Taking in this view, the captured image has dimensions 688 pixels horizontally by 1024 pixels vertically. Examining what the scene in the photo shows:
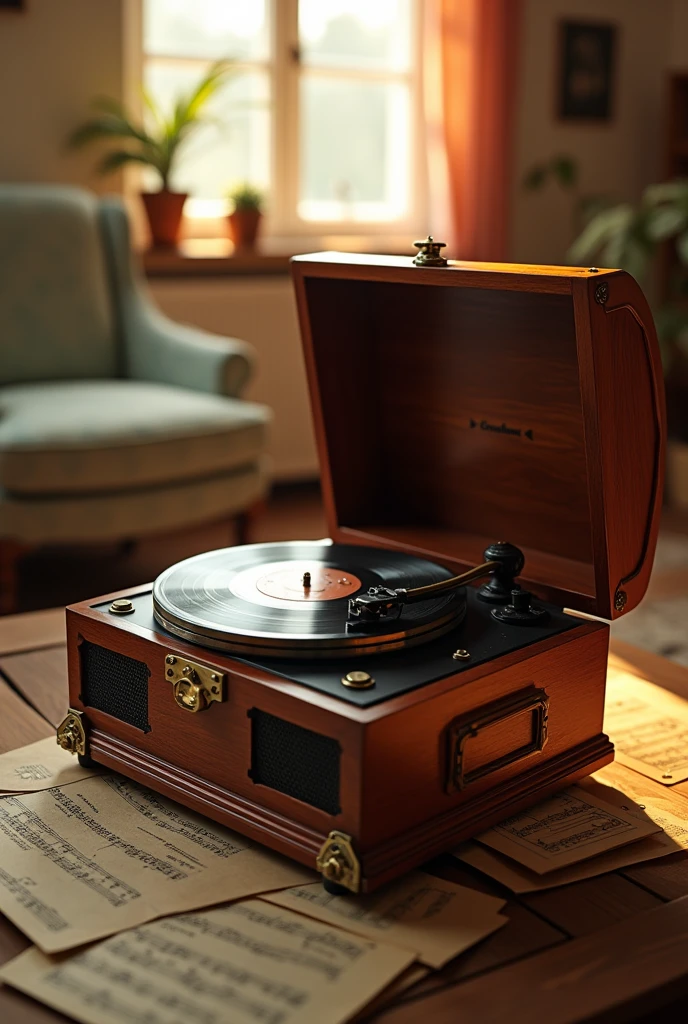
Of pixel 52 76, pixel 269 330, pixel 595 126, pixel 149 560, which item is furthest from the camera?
pixel 595 126

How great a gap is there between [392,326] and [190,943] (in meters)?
0.83

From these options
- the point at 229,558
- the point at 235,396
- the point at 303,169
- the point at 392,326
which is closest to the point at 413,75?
the point at 303,169

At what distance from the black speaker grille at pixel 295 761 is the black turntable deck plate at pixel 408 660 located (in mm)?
43

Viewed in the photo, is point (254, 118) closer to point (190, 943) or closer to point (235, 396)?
point (235, 396)

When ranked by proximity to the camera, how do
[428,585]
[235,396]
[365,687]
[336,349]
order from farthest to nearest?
1. [235,396]
2. [336,349]
3. [428,585]
4. [365,687]

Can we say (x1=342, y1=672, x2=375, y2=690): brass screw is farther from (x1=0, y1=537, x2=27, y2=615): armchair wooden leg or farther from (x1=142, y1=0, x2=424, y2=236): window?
(x1=142, y1=0, x2=424, y2=236): window

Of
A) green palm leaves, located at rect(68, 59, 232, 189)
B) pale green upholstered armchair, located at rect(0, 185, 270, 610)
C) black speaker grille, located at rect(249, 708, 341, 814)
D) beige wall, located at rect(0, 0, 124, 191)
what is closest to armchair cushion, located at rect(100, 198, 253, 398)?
pale green upholstered armchair, located at rect(0, 185, 270, 610)

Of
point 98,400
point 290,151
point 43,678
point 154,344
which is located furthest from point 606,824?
point 290,151

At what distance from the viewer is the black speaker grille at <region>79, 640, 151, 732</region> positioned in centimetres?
113

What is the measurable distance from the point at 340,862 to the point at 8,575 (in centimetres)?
208

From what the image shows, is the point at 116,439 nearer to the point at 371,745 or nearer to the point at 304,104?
the point at 371,745

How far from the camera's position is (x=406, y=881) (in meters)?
0.99

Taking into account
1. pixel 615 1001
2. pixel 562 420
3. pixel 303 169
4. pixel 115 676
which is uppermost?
pixel 303 169

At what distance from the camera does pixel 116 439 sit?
279cm
